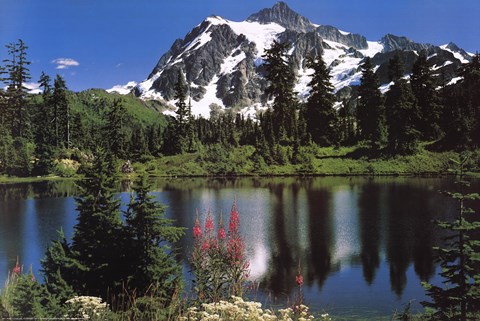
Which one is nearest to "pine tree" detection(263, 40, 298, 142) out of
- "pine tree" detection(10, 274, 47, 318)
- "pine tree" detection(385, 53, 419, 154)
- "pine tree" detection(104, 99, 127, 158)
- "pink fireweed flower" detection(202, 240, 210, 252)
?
"pine tree" detection(385, 53, 419, 154)

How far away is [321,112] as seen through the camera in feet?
290

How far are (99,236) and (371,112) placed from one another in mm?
78435

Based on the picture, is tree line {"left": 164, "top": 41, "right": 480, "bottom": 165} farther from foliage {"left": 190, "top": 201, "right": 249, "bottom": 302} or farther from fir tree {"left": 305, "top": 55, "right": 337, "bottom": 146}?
foliage {"left": 190, "top": 201, "right": 249, "bottom": 302}

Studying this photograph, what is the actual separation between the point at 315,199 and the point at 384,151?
36432 millimetres

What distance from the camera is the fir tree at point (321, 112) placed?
8819cm

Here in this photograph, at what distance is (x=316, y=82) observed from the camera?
90.4 m

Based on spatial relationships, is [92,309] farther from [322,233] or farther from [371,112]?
[371,112]

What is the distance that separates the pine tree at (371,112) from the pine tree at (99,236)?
237ft

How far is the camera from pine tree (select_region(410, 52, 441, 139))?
81.1 metres

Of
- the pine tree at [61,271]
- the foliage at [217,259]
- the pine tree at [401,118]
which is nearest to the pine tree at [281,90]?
the pine tree at [401,118]

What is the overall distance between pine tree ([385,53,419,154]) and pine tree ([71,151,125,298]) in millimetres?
68470

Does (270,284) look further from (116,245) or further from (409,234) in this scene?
(409,234)

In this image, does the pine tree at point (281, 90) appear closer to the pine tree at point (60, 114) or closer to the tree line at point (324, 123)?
the tree line at point (324, 123)

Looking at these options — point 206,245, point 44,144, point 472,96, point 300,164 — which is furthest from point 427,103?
point 206,245
